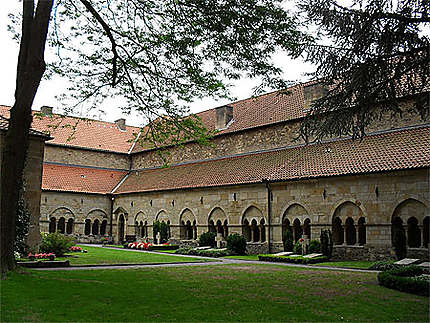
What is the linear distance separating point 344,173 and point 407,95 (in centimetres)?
881

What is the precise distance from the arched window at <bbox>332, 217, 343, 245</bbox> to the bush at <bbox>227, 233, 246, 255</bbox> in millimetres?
5235

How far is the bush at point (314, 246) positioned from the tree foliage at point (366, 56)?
9607 millimetres

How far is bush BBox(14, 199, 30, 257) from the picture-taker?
17.5 metres

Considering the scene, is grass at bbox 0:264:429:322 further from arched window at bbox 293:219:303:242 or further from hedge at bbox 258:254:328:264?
arched window at bbox 293:219:303:242

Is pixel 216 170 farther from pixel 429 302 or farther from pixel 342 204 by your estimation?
pixel 429 302

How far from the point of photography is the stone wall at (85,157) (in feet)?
116

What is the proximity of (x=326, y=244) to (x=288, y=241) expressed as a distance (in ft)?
8.16

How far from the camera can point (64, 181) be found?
34.0 meters

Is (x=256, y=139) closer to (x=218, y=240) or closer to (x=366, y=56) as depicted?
(x=218, y=240)

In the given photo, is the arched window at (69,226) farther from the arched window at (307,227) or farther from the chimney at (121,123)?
the arched window at (307,227)

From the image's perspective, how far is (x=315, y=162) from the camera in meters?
22.4

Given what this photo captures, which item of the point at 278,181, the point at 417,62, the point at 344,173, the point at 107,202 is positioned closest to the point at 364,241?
the point at 344,173

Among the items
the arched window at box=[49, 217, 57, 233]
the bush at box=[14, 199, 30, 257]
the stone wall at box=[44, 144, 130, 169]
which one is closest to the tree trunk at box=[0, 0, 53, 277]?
the bush at box=[14, 199, 30, 257]

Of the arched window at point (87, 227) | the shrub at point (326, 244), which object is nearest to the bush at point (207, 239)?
the shrub at point (326, 244)
